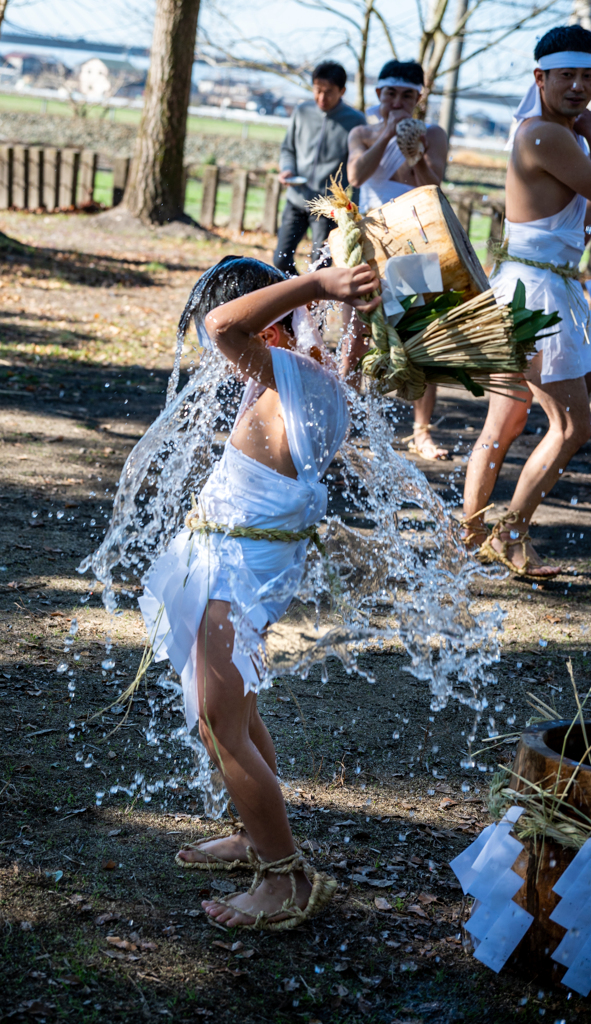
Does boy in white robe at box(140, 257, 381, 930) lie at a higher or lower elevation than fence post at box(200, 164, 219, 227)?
lower

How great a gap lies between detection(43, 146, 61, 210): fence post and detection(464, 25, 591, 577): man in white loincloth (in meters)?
14.2

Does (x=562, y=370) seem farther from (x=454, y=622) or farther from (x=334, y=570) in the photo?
(x=334, y=570)

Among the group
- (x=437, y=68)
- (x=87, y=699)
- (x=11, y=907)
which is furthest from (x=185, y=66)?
(x=11, y=907)

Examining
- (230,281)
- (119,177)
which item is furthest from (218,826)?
(119,177)

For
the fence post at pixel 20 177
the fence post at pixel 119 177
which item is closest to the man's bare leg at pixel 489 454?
the fence post at pixel 119 177

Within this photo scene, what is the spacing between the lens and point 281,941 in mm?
2684

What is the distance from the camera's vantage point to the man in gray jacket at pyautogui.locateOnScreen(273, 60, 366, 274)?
30.1ft

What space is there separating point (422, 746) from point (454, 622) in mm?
556

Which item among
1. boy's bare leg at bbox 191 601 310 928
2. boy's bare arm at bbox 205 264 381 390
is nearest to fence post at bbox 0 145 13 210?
boy's bare arm at bbox 205 264 381 390

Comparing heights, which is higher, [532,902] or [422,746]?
[532,902]

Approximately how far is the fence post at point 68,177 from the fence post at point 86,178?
0.16m

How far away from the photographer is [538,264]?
192 inches

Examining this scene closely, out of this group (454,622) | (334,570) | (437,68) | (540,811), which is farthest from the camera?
(437,68)

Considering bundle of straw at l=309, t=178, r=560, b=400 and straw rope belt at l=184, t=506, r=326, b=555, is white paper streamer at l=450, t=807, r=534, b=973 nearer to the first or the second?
straw rope belt at l=184, t=506, r=326, b=555
